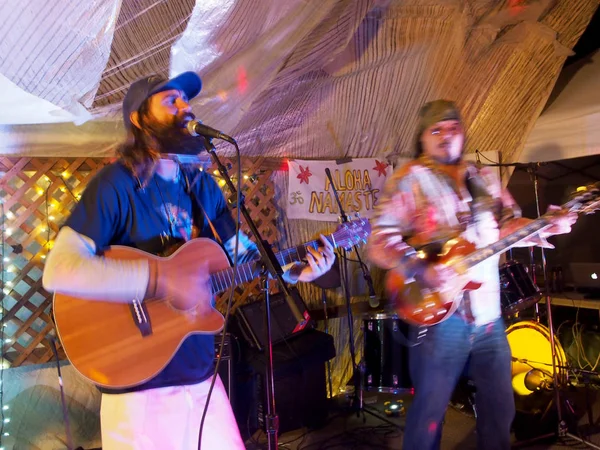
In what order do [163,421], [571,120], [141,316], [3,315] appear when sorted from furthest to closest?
1. [571,120]
2. [3,315]
3. [141,316]
4. [163,421]

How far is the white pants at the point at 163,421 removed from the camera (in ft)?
3.84

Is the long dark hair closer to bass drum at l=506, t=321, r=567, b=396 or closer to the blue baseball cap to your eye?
the blue baseball cap

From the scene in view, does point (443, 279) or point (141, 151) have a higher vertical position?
point (141, 151)

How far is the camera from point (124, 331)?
1301mm

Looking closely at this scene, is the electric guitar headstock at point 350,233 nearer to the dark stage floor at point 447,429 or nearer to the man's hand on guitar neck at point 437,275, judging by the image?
the man's hand on guitar neck at point 437,275

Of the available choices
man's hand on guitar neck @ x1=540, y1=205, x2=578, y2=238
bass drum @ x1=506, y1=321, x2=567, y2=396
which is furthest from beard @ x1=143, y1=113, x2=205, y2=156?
bass drum @ x1=506, y1=321, x2=567, y2=396

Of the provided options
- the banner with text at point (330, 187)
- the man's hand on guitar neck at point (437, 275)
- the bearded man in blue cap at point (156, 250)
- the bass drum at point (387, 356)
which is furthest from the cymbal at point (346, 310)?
the bearded man in blue cap at point (156, 250)

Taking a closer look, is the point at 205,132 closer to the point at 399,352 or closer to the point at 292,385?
the point at 292,385

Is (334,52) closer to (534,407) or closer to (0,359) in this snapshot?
(534,407)

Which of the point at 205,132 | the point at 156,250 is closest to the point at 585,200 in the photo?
the point at 205,132

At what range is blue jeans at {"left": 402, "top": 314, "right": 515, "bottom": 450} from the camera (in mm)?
1605

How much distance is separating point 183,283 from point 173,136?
1.43 ft

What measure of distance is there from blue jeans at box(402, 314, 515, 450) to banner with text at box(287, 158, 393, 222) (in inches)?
86.4

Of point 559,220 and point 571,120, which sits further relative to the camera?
point 571,120
